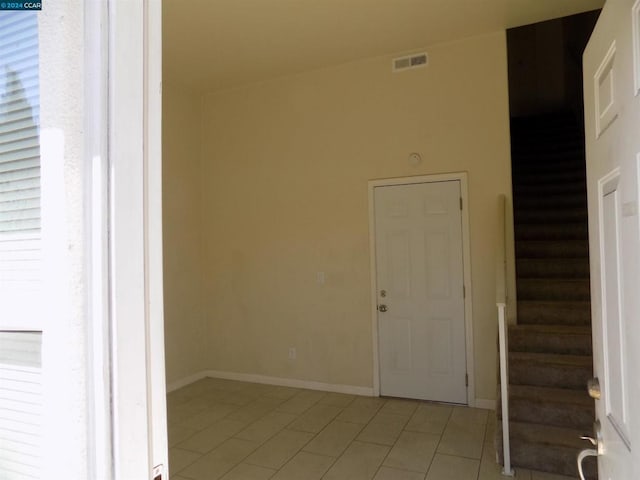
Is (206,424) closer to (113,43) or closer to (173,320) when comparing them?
(173,320)

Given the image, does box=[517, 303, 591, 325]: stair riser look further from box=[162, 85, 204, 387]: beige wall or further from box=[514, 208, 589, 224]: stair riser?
box=[162, 85, 204, 387]: beige wall

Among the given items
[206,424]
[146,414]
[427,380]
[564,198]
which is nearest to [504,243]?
[427,380]

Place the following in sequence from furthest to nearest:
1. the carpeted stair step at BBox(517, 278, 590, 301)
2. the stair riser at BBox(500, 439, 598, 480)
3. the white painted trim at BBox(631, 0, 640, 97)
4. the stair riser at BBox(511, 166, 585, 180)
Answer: the stair riser at BBox(511, 166, 585, 180) < the carpeted stair step at BBox(517, 278, 590, 301) < the stair riser at BBox(500, 439, 598, 480) < the white painted trim at BBox(631, 0, 640, 97)

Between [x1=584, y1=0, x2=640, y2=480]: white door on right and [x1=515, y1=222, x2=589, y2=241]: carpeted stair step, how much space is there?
12.2 ft

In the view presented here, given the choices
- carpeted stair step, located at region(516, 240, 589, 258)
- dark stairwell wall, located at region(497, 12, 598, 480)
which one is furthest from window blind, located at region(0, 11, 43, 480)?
carpeted stair step, located at region(516, 240, 589, 258)

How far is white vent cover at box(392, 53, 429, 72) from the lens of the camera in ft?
13.7

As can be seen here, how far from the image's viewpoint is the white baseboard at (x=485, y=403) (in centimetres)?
387

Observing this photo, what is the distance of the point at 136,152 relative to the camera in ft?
→ 2.34

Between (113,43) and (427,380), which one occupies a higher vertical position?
(113,43)

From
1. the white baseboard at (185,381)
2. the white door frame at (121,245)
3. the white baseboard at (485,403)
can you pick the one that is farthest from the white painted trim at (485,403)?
the white door frame at (121,245)

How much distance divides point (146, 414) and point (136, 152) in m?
0.47

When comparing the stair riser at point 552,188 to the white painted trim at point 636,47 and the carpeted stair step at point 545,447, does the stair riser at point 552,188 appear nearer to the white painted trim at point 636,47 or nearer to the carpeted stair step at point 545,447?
the carpeted stair step at point 545,447

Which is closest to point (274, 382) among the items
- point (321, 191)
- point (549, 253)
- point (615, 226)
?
point (321, 191)

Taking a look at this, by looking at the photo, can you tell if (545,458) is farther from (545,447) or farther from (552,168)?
(552,168)
